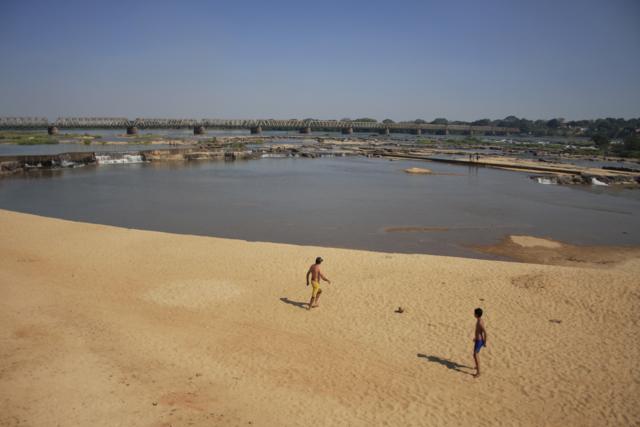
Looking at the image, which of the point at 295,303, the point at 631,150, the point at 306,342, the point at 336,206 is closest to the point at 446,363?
the point at 306,342

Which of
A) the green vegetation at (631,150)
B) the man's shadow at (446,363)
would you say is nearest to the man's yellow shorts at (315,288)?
the man's shadow at (446,363)

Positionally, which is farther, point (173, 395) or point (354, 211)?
point (354, 211)

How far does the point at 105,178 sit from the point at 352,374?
42161mm

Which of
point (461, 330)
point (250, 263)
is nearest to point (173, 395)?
point (461, 330)

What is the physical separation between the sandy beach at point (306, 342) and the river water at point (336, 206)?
5966mm

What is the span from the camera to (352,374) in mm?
9125

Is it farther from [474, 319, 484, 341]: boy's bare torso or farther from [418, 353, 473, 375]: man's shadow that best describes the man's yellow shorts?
[474, 319, 484, 341]: boy's bare torso

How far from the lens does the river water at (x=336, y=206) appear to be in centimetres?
2339

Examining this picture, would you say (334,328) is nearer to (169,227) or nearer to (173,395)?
(173,395)

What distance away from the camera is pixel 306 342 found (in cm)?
1048

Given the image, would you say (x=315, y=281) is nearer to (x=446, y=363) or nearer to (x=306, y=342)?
(x=306, y=342)

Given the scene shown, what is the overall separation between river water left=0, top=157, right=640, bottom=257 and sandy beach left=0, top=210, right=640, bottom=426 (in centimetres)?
597

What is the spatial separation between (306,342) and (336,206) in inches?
851

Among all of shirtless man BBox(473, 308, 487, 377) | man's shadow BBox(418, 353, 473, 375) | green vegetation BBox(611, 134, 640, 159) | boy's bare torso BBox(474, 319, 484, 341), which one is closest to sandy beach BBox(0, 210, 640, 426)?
man's shadow BBox(418, 353, 473, 375)
